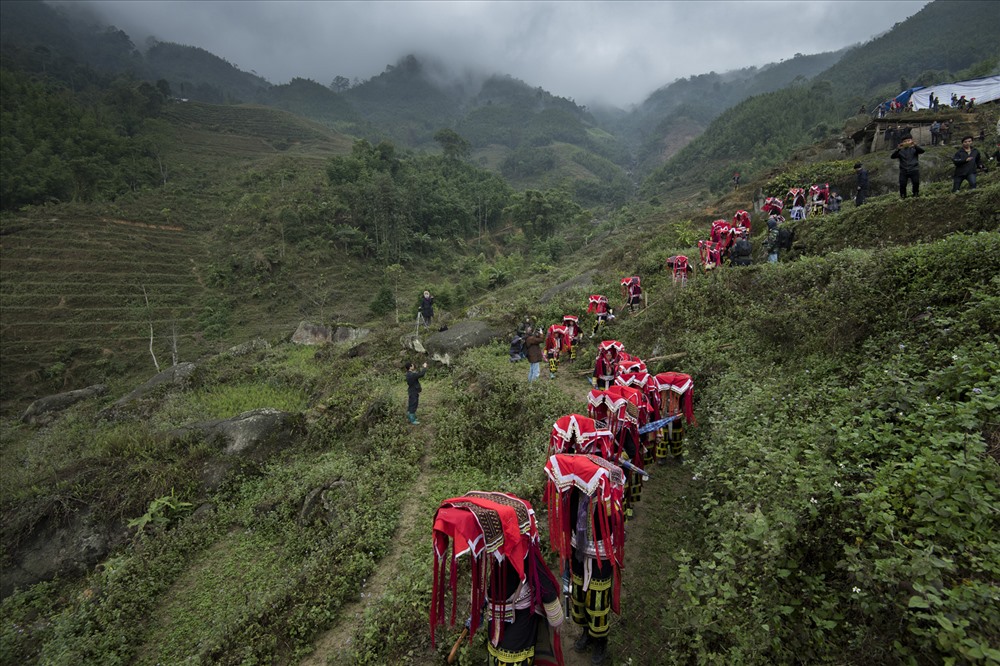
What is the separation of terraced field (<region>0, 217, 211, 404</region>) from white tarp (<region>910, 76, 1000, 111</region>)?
49.2 metres

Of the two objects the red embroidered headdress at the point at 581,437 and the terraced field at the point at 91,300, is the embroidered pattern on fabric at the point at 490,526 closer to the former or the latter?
the red embroidered headdress at the point at 581,437

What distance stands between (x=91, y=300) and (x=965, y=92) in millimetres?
→ 60147

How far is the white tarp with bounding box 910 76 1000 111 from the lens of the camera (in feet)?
79.4

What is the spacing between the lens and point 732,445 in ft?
18.9

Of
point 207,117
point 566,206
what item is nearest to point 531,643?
point 566,206

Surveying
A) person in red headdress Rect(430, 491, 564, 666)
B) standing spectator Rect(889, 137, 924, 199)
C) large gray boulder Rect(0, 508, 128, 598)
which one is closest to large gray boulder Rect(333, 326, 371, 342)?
large gray boulder Rect(0, 508, 128, 598)

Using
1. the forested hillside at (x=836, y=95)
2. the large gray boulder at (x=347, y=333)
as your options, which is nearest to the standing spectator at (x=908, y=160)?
the large gray boulder at (x=347, y=333)

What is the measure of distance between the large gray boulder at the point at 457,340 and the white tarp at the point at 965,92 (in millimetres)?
30109

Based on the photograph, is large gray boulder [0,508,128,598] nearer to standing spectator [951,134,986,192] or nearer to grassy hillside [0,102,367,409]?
→ standing spectator [951,134,986,192]

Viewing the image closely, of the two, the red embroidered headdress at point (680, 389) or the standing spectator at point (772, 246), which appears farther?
the standing spectator at point (772, 246)

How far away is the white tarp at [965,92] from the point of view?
24188 millimetres

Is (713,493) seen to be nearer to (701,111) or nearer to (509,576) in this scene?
(509,576)

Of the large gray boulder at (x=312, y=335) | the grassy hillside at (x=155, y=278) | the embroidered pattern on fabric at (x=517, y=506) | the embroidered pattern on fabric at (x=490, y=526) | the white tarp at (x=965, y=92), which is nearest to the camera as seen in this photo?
the embroidered pattern on fabric at (x=490, y=526)

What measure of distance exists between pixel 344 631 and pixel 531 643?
3.64 meters
